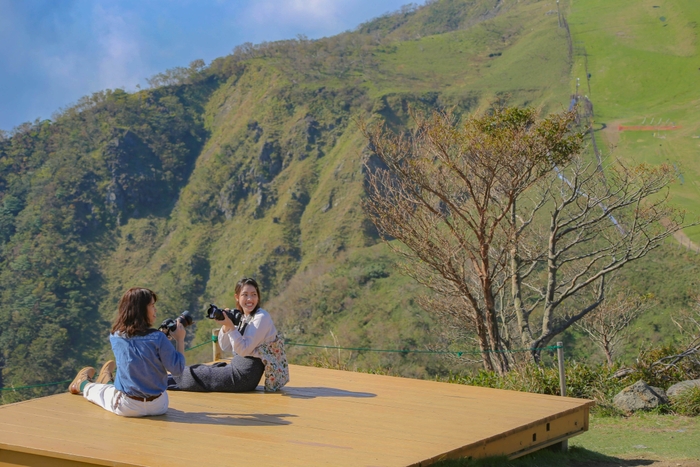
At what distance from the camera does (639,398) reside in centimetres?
693

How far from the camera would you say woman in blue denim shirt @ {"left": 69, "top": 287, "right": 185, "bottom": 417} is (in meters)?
4.54

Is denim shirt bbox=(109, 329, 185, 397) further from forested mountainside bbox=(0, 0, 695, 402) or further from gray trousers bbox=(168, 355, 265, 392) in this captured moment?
forested mountainside bbox=(0, 0, 695, 402)

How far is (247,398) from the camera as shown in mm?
5391

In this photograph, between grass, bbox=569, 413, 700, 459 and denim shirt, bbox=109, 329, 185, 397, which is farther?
grass, bbox=569, 413, 700, 459

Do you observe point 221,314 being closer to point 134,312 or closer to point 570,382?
point 134,312

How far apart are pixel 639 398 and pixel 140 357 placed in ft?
15.4

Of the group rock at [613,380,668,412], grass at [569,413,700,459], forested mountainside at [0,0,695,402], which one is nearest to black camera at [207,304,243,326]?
grass at [569,413,700,459]

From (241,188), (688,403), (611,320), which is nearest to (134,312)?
(688,403)

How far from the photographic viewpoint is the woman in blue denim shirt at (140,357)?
179 inches

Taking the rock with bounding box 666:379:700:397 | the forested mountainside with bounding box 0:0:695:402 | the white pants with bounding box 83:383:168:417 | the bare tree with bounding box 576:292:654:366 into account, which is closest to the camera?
the white pants with bounding box 83:383:168:417

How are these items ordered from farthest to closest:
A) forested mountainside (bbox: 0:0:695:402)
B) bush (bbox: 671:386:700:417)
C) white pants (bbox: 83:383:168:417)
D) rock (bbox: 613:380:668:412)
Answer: forested mountainside (bbox: 0:0:695:402) < rock (bbox: 613:380:668:412) < bush (bbox: 671:386:700:417) < white pants (bbox: 83:383:168:417)

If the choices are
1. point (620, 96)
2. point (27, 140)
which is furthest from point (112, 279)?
point (620, 96)

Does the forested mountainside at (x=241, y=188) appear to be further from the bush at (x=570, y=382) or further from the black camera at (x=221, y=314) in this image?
the black camera at (x=221, y=314)

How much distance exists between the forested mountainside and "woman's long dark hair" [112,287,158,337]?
17.4 m
